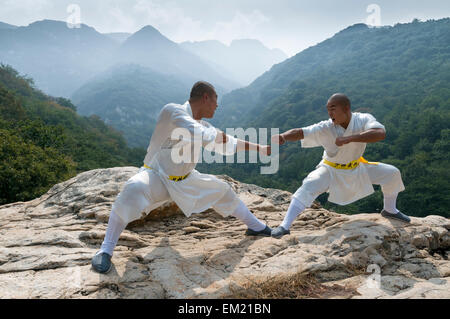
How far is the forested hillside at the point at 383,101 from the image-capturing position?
34.4m

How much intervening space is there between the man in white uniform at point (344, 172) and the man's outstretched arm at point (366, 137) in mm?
100

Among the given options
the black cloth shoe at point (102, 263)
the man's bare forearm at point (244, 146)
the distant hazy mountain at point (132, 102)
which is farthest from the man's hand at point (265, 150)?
the distant hazy mountain at point (132, 102)

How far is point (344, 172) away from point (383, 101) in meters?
67.1

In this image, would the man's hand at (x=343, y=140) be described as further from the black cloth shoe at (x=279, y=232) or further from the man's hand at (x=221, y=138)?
the man's hand at (x=221, y=138)

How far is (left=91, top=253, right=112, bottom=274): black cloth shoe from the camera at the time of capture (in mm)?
2786

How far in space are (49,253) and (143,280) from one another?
3.51ft

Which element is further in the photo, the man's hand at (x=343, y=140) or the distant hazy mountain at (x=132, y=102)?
the distant hazy mountain at (x=132, y=102)

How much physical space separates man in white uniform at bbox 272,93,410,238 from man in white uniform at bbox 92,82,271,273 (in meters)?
0.70

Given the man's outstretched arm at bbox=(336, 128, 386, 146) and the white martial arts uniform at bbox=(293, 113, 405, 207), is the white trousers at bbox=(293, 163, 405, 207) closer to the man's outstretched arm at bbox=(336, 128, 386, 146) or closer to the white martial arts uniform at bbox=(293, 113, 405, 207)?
the white martial arts uniform at bbox=(293, 113, 405, 207)

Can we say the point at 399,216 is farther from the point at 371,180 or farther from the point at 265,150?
the point at 265,150

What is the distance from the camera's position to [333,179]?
12.6 ft

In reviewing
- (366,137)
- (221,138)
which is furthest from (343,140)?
(221,138)

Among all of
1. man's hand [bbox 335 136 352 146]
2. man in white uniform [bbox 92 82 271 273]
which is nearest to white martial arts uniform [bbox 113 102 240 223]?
man in white uniform [bbox 92 82 271 273]

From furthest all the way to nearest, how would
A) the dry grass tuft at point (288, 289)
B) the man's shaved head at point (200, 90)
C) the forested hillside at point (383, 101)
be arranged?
1. the forested hillside at point (383, 101)
2. the man's shaved head at point (200, 90)
3. the dry grass tuft at point (288, 289)
